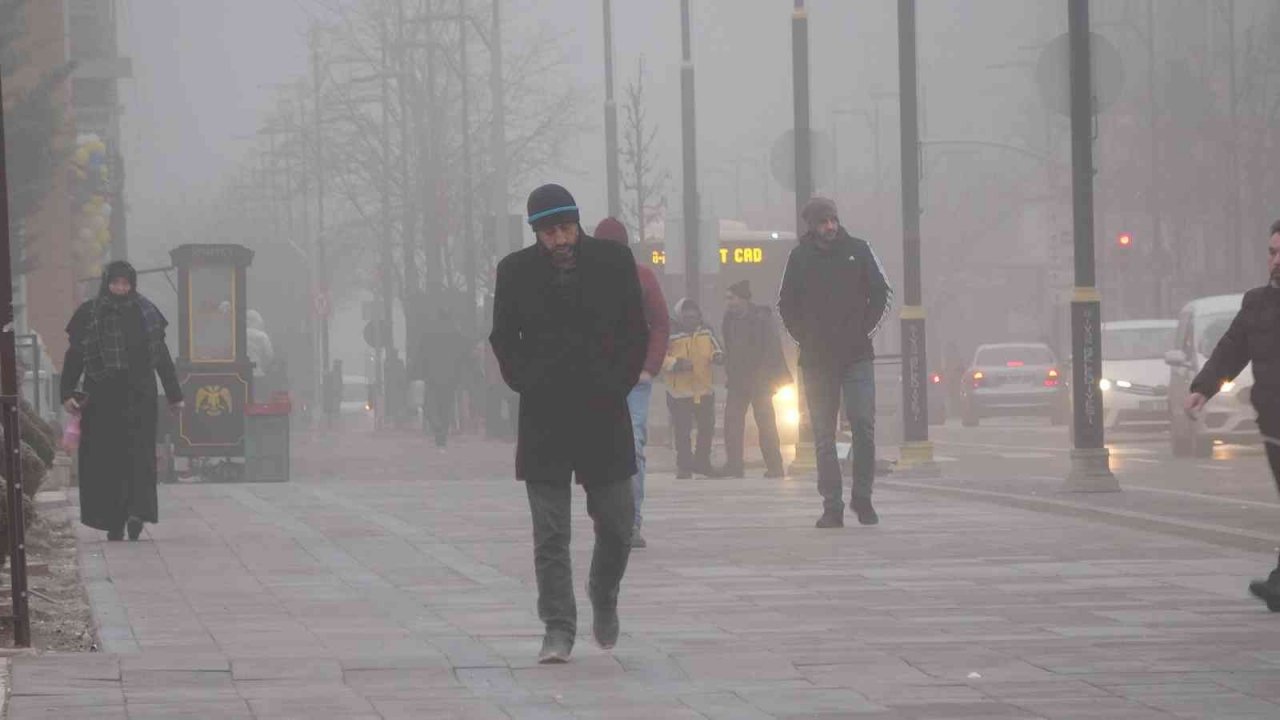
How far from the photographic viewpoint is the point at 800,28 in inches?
1114

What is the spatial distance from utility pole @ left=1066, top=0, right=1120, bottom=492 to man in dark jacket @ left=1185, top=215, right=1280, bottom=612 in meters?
7.19

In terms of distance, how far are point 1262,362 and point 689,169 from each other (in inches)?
1048

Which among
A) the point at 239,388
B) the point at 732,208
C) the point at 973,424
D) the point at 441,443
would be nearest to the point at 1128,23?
the point at 973,424

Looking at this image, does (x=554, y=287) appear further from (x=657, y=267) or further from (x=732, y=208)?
(x=732, y=208)

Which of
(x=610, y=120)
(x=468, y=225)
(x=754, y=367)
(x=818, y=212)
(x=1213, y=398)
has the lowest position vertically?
(x=1213, y=398)

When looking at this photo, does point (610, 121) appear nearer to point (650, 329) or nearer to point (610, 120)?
point (610, 120)

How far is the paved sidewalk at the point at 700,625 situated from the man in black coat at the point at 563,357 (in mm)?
552

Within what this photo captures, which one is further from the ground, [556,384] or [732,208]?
[732,208]

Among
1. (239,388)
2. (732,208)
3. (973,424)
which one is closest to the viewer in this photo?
(239,388)

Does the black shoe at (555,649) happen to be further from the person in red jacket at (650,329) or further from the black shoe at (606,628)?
the person in red jacket at (650,329)

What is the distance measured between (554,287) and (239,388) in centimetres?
2290

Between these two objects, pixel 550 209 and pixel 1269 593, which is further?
pixel 1269 593

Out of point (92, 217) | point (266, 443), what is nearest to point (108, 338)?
point (266, 443)

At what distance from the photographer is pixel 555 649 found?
31.7 ft
